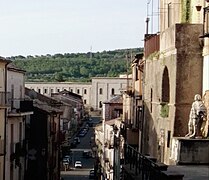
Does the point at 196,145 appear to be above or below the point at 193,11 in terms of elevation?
below

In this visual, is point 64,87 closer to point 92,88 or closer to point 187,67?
point 92,88

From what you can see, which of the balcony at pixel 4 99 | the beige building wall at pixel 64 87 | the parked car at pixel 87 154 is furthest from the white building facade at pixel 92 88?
the balcony at pixel 4 99

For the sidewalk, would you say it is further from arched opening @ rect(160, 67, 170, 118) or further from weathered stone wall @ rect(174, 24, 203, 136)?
arched opening @ rect(160, 67, 170, 118)

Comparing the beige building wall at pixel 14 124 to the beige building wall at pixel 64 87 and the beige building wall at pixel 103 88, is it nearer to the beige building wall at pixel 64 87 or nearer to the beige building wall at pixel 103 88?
the beige building wall at pixel 103 88

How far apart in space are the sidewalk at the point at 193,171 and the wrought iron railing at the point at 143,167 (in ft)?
1.63

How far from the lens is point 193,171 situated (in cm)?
1653

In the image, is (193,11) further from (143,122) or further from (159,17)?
(143,122)

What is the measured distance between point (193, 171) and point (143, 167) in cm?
126

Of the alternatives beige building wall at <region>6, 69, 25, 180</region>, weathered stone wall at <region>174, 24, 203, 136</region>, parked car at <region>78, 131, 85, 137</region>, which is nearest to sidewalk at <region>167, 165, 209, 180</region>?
weathered stone wall at <region>174, 24, 203, 136</region>

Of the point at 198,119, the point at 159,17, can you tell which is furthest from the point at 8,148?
the point at 198,119

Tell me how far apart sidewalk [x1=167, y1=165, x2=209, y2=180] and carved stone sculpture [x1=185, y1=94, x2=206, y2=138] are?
4.92ft

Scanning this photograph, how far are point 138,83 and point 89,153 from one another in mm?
55950

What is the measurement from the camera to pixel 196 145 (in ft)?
61.0

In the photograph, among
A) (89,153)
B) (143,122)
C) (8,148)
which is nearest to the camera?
(143,122)
